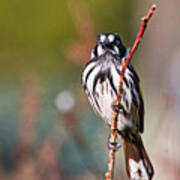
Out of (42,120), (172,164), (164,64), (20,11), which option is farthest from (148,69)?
(20,11)

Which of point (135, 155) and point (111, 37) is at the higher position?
point (111, 37)

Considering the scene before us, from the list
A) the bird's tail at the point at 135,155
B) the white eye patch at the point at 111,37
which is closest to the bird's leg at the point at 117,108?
the bird's tail at the point at 135,155

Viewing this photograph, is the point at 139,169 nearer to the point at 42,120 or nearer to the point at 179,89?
the point at 179,89

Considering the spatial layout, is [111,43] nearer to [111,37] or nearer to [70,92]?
[111,37]

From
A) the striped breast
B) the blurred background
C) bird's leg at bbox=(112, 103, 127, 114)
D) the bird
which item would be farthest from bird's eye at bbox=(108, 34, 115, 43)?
the blurred background

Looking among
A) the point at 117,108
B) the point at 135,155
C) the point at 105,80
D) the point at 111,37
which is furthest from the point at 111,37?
the point at 135,155

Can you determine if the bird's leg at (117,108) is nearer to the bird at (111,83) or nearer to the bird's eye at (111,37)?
the bird at (111,83)

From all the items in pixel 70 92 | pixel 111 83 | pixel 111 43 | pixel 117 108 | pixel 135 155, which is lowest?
pixel 117 108

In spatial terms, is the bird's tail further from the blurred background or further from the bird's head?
the bird's head
